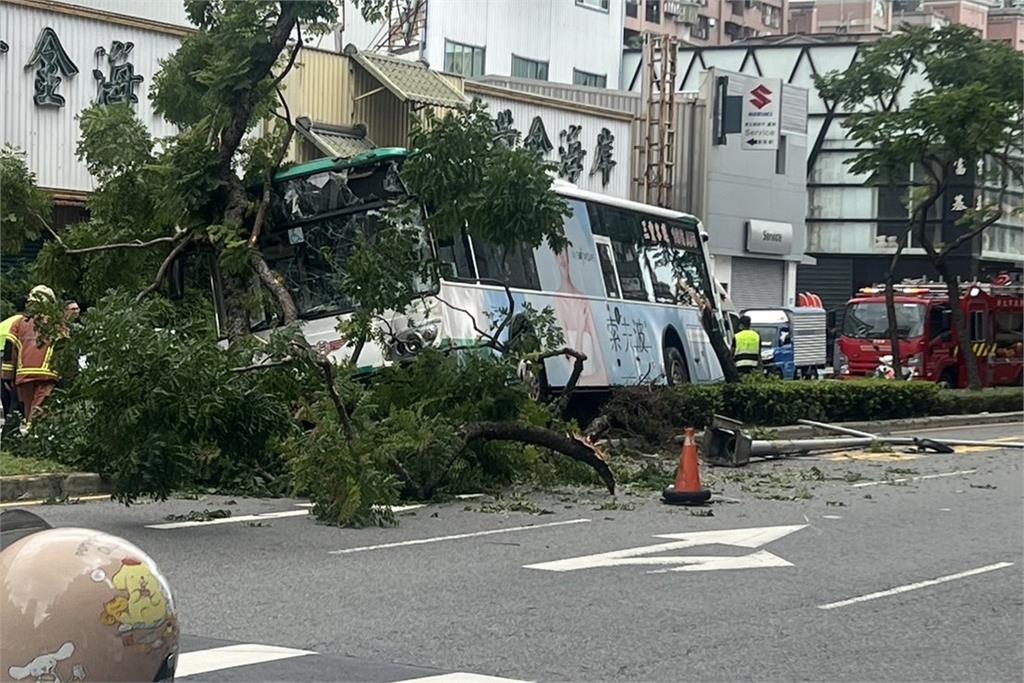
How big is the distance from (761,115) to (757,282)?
5.56 meters

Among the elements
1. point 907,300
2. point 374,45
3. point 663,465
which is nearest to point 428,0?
point 374,45

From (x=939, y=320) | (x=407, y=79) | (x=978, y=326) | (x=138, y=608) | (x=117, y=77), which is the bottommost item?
(x=138, y=608)

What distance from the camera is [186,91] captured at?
52.0 feet

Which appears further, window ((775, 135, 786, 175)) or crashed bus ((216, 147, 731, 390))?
window ((775, 135, 786, 175))

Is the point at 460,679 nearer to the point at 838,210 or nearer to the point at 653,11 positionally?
the point at 838,210

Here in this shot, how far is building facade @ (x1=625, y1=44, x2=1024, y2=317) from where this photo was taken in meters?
63.9

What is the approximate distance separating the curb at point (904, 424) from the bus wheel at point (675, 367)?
190 centimetres

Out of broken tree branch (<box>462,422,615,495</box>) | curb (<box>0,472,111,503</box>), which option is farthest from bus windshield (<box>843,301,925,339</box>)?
curb (<box>0,472,111,503</box>)

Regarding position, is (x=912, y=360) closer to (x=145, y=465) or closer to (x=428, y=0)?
(x=428, y=0)

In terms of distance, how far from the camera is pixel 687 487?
1464 cm

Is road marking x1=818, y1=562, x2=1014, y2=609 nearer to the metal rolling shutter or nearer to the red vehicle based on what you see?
the red vehicle

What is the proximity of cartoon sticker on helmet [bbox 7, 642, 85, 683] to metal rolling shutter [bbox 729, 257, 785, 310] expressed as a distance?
48.7 m

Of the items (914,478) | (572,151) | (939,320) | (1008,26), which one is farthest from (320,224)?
(939,320)

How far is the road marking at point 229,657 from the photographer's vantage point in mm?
7238
